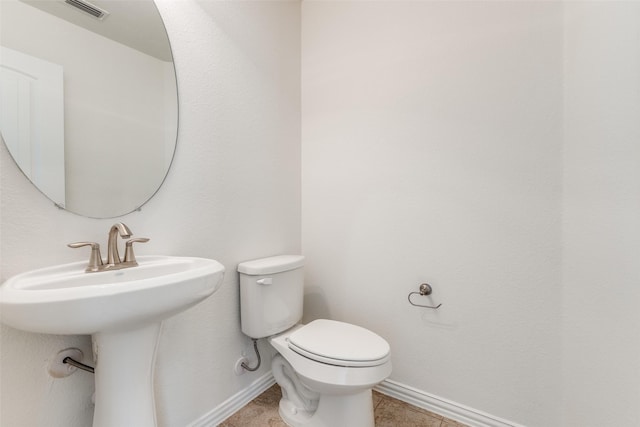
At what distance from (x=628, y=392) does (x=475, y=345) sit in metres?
0.48

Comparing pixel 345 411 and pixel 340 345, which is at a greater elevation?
pixel 340 345

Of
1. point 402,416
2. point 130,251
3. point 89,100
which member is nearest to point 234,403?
point 402,416

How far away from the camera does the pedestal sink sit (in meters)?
0.61

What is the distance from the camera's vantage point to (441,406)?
1.39 m

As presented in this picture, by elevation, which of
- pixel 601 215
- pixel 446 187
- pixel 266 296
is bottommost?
pixel 266 296

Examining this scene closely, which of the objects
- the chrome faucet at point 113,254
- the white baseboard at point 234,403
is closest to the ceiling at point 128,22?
the chrome faucet at point 113,254

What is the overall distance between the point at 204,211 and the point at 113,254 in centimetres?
40

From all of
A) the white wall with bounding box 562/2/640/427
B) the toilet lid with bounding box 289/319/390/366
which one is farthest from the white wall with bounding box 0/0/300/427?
the white wall with bounding box 562/2/640/427

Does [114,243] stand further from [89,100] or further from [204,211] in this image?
[89,100]

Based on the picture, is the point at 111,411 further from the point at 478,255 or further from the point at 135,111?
the point at 478,255

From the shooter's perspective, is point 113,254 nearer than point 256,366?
Yes

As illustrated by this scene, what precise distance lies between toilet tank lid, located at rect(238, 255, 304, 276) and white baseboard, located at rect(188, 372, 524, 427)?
637 mm

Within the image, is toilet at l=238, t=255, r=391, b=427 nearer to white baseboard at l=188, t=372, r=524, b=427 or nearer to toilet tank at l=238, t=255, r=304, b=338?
toilet tank at l=238, t=255, r=304, b=338

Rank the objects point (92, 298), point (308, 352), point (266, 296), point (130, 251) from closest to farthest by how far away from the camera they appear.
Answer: point (92, 298) → point (130, 251) → point (308, 352) → point (266, 296)
